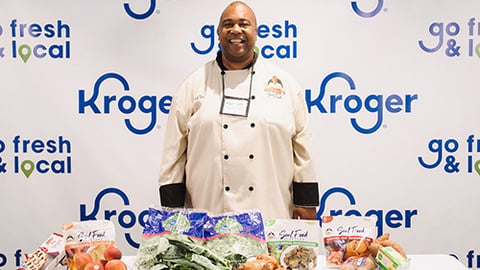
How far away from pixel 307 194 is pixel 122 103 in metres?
1.31

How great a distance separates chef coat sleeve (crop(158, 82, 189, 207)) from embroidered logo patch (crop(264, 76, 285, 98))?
1.34 feet

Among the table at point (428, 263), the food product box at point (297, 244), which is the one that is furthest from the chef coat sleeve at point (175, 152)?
the food product box at point (297, 244)

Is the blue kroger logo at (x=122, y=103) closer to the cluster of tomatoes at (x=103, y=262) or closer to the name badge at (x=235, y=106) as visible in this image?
the name badge at (x=235, y=106)

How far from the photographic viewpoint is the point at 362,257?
1.65 m

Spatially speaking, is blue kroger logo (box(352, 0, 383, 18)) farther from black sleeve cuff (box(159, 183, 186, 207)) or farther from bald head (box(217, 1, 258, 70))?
black sleeve cuff (box(159, 183, 186, 207))

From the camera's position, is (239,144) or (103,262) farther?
(239,144)

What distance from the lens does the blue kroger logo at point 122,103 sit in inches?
121

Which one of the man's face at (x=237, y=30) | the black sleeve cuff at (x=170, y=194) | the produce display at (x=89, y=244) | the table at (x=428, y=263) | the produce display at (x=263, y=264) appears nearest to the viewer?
the produce display at (x=263, y=264)

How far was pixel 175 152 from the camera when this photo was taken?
97.5 inches

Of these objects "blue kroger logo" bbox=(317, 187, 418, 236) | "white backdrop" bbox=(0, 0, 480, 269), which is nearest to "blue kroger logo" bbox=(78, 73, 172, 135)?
"white backdrop" bbox=(0, 0, 480, 269)

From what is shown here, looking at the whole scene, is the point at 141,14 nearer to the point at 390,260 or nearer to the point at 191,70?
the point at 191,70

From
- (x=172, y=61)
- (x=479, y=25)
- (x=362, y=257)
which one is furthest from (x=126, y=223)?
(x=479, y=25)

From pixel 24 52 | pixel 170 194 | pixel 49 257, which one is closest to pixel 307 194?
pixel 170 194

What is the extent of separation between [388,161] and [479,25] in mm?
991
